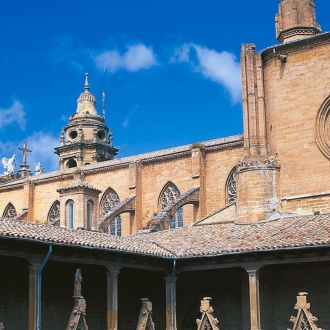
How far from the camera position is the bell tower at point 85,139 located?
166 ft

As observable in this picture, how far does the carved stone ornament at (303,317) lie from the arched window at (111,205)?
20356 mm

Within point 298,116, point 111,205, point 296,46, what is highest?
point 296,46

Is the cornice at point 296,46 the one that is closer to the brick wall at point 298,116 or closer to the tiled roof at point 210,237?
the brick wall at point 298,116

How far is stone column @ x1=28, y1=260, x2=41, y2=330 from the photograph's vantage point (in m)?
18.4

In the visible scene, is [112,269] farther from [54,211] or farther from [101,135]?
[101,135]

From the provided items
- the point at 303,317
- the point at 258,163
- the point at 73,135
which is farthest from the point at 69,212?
the point at 73,135

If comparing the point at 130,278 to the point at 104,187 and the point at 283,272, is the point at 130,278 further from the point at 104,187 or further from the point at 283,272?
the point at 104,187

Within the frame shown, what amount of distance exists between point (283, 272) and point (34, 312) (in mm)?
8582

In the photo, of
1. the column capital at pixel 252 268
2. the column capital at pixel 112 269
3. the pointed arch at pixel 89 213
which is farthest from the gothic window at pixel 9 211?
the column capital at pixel 252 268

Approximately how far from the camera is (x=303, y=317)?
57.7 ft

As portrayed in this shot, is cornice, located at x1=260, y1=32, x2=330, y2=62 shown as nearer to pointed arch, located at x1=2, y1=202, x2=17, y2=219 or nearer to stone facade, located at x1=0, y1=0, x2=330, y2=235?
stone facade, located at x1=0, y1=0, x2=330, y2=235

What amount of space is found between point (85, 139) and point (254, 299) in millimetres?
32015

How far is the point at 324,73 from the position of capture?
27.0 m

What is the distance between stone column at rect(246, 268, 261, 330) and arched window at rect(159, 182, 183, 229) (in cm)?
1363
